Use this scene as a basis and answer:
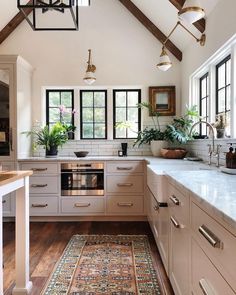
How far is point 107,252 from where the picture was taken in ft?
8.96

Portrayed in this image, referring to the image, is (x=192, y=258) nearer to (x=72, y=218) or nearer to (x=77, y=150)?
(x=72, y=218)

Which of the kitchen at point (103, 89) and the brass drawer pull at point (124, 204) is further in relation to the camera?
the brass drawer pull at point (124, 204)

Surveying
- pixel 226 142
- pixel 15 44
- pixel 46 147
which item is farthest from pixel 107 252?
pixel 15 44

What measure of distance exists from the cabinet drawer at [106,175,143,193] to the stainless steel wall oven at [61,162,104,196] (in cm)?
13

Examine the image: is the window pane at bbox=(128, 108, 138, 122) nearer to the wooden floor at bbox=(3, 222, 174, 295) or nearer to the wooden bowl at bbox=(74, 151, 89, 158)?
the wooden bowl at bbox=(74, 151, 89, 158)

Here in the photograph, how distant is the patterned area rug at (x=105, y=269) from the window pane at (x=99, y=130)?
6.03ft

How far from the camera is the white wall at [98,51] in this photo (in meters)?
4.33

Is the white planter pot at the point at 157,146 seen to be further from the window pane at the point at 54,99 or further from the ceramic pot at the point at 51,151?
the window pane at the point at 54,99

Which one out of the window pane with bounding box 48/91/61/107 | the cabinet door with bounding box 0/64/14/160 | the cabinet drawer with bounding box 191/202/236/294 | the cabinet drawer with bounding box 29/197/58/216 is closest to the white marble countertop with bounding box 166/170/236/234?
the cabinet drawer with bounding box 191/202/236/294

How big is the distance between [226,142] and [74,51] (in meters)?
2.89

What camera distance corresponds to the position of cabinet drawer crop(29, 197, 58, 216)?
381 centimetres

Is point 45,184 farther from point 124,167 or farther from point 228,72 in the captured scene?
point 228,72

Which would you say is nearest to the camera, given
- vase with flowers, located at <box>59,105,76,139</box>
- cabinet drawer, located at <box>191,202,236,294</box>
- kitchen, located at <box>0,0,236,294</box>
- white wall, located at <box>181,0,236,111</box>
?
cabinet drawer, located at <box>191,202,236,294</box>

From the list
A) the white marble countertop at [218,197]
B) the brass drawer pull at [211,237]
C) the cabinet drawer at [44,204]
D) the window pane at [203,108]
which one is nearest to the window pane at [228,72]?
the window pane at [203,108]
